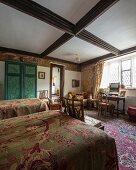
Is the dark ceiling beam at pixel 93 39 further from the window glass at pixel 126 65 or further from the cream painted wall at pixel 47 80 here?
the cream painted wall at pixel 47 80

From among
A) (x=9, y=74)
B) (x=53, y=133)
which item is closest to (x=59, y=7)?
(x=53, y=133)

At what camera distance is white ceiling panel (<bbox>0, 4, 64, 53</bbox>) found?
8.20 ft

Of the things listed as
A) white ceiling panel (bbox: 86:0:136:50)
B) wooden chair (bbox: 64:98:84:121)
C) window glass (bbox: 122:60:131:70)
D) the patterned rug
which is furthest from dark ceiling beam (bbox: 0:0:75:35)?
window glass (bbox: 122:60:131:70)

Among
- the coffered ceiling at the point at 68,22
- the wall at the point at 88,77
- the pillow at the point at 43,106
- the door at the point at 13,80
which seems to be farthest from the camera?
the wall at the point at 88,77

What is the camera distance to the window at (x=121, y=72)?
4830mm

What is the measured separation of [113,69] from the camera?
557 centimetres

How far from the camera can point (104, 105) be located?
4473 mm

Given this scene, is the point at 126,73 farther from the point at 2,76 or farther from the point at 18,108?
the point at 2,76

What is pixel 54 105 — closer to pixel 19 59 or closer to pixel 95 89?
pixel 19 59

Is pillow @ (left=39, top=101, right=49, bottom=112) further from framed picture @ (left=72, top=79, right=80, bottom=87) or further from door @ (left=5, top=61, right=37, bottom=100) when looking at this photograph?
framed picture @ (left=72, top=79, right=80, bottom=87)

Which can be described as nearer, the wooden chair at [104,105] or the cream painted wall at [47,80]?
the cream painted wall at [47,80]

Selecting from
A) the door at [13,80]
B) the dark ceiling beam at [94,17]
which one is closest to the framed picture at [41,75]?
the door at [13,80]

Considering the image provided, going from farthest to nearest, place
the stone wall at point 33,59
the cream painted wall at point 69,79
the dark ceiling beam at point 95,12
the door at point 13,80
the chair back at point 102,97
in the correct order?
the cream painted wall at point 69,79, the chair back at point 102,97, the stone wall at point 33,59, the door at point 13,80, the dark ceiling beam at point 95,12

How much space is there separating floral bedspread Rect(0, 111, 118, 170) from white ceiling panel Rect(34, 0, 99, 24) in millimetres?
2143
